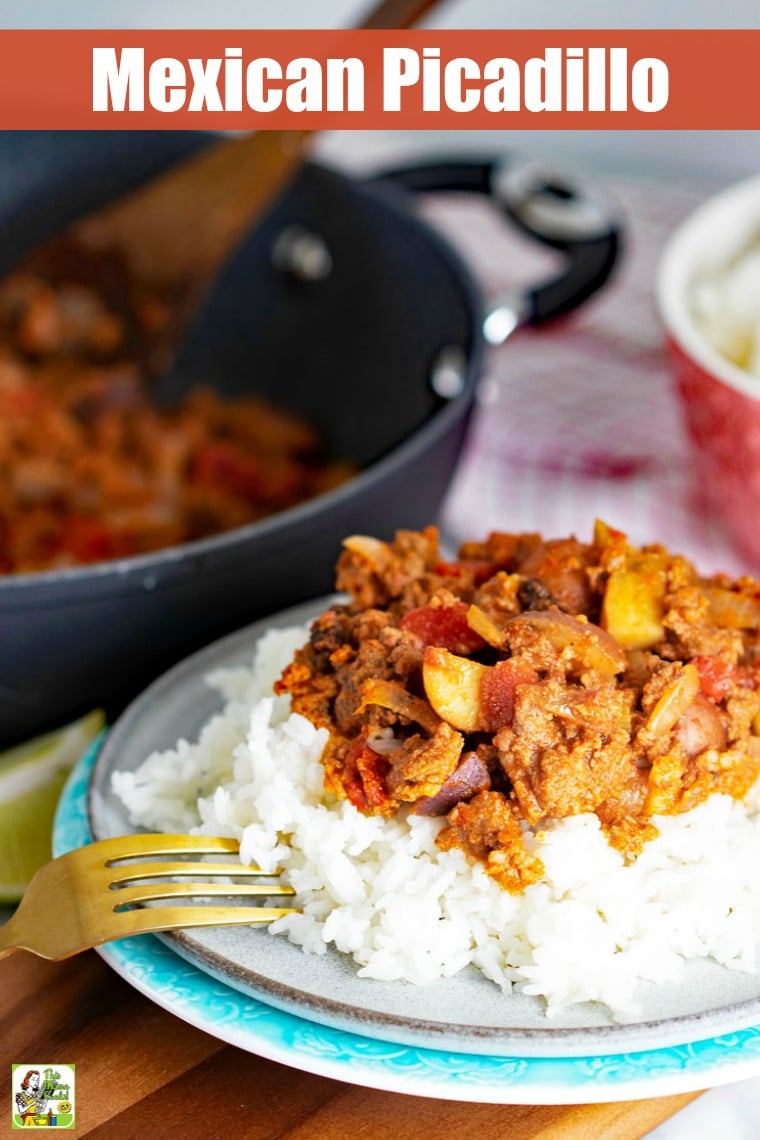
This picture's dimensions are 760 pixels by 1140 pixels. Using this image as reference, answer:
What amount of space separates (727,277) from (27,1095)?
7.70 feet

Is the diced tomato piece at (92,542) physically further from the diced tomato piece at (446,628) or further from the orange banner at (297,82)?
the diced tomato piece at (446,628)

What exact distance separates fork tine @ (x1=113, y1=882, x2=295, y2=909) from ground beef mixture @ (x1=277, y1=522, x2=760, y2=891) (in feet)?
0.54

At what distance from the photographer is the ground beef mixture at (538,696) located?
173 cm

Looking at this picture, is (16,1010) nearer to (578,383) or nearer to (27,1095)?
(27,1095)

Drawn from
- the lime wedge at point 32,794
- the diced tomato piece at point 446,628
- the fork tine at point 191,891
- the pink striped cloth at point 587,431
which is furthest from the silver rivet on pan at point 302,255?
the fork tine at point 191,891

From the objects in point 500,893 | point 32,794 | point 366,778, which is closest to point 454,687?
point 366,778

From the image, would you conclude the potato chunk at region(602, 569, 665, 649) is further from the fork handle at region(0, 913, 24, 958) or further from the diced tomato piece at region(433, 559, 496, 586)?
the fork handle at region(0, 913, 24, 958)

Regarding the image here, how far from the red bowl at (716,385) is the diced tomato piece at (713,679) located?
0.99 metres

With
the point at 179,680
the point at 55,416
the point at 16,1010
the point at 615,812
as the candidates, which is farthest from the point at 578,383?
the point at 16,1010

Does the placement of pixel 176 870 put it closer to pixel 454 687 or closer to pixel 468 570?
pixel 454 687

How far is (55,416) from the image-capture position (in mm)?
3320

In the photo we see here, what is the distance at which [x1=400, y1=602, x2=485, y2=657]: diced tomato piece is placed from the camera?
6.16 feet

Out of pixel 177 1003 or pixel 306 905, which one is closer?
pixel 177 1003

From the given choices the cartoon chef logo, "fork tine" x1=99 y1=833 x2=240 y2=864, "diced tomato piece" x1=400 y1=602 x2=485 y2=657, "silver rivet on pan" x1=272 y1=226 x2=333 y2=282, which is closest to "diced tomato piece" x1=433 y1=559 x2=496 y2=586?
"diced tomato piece" x1=400 y1=602 x2=485 y2=657
